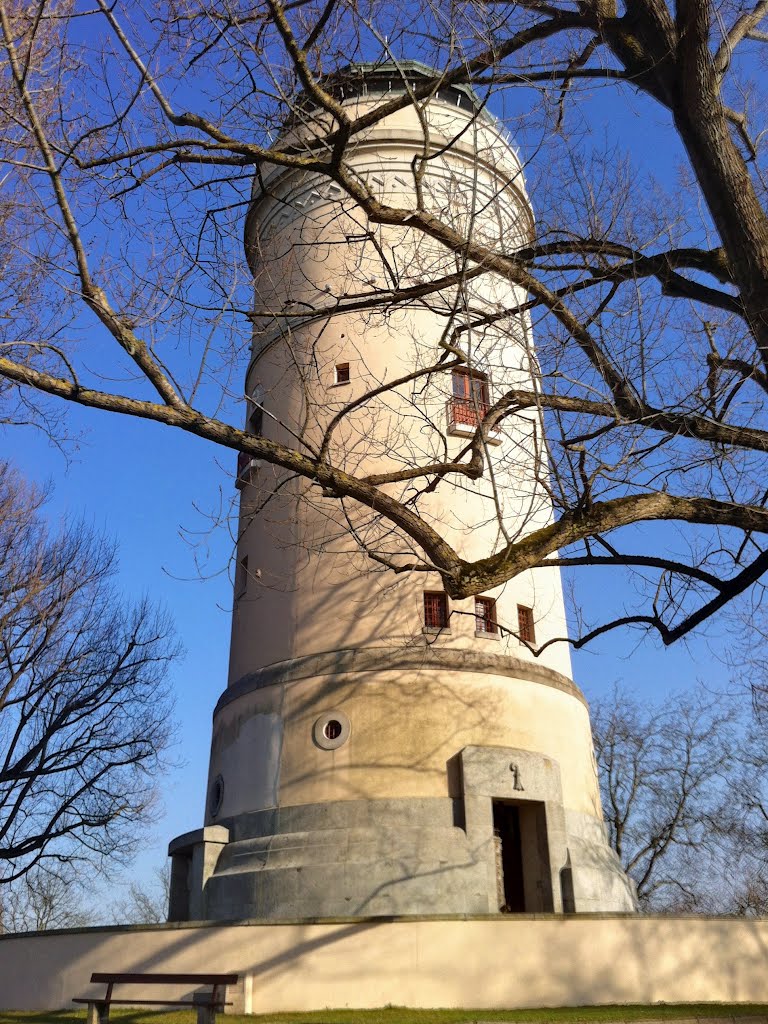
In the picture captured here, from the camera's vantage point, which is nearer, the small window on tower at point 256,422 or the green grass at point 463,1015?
the green grass at point 463,1015

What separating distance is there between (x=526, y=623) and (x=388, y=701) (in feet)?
9.53

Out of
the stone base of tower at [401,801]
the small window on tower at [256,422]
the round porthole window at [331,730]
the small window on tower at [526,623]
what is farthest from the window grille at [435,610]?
the small window on tower at [256,422]

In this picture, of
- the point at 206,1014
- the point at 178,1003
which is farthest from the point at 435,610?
the point at 206,1014

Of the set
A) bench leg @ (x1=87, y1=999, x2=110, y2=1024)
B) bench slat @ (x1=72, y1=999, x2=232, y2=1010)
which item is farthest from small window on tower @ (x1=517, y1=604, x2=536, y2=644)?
bench leg @ (x1=87, y1=999, x2=110, y2=1024)

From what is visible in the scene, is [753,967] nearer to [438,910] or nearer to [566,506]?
[438,910]

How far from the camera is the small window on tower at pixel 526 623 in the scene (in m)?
15.5

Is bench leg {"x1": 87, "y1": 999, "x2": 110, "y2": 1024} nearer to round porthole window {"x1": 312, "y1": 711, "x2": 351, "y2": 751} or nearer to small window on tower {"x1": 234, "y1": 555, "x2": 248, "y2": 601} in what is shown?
round porthole window {"x1": 312, "y1": 711, "x2": 351, "y2": 751}

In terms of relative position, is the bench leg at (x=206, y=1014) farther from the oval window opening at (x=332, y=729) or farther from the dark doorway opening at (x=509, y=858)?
the dark doorway opening at (x=509, y=858)

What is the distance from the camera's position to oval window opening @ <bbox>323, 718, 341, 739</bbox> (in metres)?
13.9

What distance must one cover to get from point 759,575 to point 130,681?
18398 mm

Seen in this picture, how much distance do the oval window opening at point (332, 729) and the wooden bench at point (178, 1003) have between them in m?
3.81

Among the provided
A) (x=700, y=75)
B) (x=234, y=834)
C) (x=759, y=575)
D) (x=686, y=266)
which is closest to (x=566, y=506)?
(x=759, y=575)

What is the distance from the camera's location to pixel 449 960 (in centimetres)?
1080

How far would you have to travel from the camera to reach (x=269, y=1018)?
10219mm
